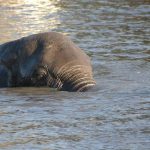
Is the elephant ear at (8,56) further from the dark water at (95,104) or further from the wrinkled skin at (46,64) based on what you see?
the dark water at (95,104)

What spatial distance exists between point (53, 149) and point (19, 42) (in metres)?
4.25

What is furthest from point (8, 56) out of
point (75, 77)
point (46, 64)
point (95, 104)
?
point (95, 104)

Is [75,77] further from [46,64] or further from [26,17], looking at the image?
[26,17]

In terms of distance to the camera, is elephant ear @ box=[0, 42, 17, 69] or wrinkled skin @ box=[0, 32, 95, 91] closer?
wrinkled skin @ box=[0, 32, 95, 91]

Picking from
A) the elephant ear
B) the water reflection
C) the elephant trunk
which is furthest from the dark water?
the elephant ear

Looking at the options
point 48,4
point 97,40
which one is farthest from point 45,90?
point 48,4

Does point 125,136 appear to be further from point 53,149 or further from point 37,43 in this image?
point 37,43

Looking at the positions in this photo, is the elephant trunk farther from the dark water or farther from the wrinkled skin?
the dark water

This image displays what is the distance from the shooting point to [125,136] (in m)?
8.80

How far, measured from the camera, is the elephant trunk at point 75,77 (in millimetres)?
11579

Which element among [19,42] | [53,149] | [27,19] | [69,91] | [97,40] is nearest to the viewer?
[53,149]

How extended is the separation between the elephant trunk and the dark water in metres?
0.19

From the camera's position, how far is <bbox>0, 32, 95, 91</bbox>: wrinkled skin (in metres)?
11.7

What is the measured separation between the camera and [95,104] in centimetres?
1053
